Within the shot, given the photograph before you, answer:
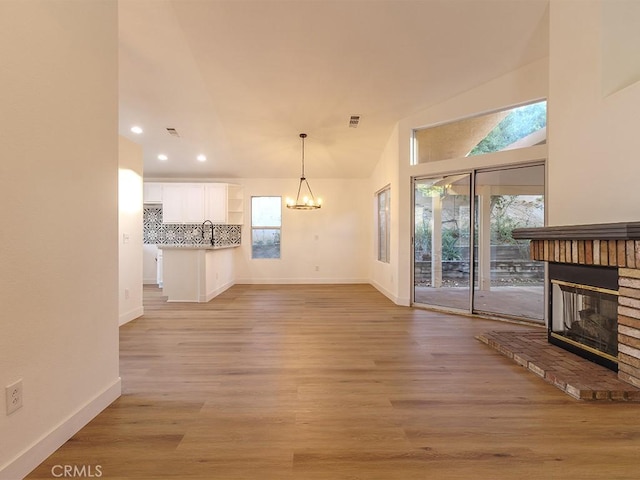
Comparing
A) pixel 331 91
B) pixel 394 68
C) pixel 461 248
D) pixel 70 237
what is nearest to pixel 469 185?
pixel 461 248

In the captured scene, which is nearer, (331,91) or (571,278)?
(571,278)

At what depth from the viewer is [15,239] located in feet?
4.65

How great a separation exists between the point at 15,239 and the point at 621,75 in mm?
4194

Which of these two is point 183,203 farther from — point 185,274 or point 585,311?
point 585,311

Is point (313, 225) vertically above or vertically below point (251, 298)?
above

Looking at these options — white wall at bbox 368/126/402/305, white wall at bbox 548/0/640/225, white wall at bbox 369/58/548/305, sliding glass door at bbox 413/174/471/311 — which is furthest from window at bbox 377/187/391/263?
white wall at bbox 548/0/640/225

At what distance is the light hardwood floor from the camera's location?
1543mm

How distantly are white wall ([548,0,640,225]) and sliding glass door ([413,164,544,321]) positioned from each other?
1.02 meters

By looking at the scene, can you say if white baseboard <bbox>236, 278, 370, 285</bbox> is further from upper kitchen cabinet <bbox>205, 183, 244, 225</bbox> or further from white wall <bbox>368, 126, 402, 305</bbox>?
upper kitchen cabinet <bbox>205, 183, 244, 225</bbox>

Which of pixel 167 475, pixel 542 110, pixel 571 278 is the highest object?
pixel 542 110

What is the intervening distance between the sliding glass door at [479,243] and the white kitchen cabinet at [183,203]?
491 cm

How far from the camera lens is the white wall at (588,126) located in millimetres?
2463

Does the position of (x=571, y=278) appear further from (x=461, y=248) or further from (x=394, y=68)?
(x=394, y=68)

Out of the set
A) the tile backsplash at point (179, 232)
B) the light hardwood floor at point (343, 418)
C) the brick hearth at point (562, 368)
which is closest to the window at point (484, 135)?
the brick hearth at point (562, 368)
